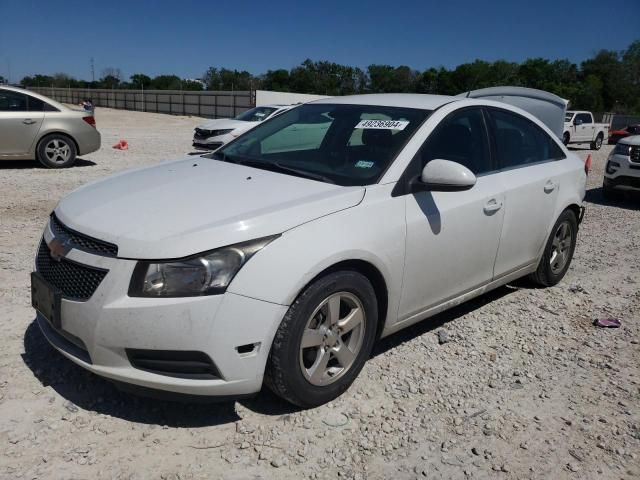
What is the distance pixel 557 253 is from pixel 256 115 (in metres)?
12.3

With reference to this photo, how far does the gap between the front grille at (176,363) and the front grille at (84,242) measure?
1.50 ft

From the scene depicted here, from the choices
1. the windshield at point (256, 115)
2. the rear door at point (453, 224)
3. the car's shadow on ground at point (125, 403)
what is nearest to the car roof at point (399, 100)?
the rear door at point (453, 224)

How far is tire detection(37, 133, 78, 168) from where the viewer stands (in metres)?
10.4

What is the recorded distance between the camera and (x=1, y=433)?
265 cm

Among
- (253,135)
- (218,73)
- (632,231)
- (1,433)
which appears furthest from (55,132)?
(218,73)

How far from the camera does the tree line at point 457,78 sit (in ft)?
241

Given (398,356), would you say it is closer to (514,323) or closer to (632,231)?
(514,323)

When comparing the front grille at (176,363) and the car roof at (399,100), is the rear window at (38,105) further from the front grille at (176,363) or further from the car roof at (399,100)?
the front grille at (176,363)

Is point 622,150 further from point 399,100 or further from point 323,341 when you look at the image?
point 323,341

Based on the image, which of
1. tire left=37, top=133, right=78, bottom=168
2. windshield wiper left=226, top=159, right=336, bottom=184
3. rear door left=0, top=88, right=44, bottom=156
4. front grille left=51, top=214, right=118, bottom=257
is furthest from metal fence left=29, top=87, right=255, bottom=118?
front grille left=51, top=214, right=118, bottom=257

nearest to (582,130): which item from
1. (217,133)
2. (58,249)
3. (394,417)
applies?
(217,133)

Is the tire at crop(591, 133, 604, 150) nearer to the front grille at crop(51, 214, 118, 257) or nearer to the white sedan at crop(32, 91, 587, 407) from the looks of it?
the white sedan at crop(32, 91, 587, 407)

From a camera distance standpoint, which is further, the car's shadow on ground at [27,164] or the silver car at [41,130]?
the car's shadow on ground at [27,164]

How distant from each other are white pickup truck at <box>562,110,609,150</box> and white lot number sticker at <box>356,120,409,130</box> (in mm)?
20770
